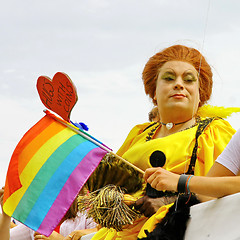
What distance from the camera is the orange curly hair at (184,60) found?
2912 mm

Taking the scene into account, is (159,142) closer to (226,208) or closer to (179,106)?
(179,106)

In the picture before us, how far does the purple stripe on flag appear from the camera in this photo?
2.51m

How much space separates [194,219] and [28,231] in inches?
88.7

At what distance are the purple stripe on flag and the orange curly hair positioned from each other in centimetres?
68

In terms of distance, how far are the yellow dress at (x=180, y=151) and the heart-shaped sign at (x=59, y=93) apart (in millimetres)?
424

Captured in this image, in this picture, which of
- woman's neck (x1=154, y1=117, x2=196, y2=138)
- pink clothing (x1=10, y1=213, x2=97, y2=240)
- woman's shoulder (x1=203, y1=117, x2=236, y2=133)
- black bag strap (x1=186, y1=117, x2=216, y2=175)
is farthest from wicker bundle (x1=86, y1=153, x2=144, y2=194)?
pink clothing (x1=10, y1=213, x2=97, y2=240)

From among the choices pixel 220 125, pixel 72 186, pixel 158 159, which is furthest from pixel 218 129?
pixel 72 186

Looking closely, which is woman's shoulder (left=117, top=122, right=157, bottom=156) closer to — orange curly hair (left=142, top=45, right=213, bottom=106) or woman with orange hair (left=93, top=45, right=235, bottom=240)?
woman with orange hair (left=93, top=45, right=235, bottom=240)

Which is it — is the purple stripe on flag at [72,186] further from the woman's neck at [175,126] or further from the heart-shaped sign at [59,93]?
the woman's neck at [175,126]

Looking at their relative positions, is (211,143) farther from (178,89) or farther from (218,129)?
(178,89)

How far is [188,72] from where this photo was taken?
2.83m

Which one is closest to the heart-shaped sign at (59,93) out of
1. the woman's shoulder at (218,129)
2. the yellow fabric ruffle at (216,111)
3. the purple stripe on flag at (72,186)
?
the purple stripe on flag at (72,186)

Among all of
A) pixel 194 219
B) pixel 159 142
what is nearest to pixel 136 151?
pixel 159 142

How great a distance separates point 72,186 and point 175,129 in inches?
26.5
